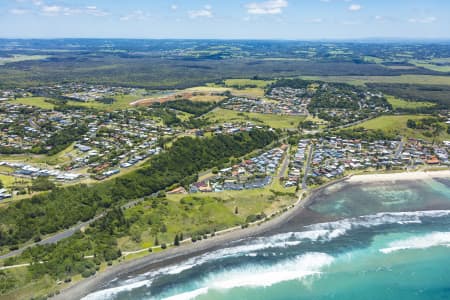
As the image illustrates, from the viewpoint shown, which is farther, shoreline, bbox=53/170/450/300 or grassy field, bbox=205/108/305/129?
grassy field, bbox=205/108/305/129

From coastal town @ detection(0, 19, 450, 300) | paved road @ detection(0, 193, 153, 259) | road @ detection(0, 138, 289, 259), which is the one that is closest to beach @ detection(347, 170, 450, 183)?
coastal town @ detection(0, 19, 450, 300)

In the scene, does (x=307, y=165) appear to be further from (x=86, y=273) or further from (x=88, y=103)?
(x=88, y=103)

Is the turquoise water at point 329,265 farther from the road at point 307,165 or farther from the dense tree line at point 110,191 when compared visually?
the dense tree line at point 110,191

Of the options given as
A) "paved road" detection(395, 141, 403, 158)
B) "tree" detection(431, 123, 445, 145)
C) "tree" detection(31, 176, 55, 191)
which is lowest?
"paved road" detection(395, 141, 403, 158)

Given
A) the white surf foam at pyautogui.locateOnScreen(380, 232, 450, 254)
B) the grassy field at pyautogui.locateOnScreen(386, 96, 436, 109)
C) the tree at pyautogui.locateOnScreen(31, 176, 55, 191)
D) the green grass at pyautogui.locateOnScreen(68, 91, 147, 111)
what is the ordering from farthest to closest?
the grassy field at pyautogui.locateOnScreen(386, 96, 436, 109) → the green grass at pyautogui.locateOnScreen(68, 91, 147, 111) → the tree at pyautogui.locateOnScreen(31, 176, 55, 191) → the white surf foam at pyautogui.locateOnScreen(380, 232, 450, 254)

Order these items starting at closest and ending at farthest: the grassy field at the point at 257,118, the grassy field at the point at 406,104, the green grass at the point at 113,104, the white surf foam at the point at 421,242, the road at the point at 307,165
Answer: the white surf foam at the point at 421,242, the road at the point at 307,165, the grassy field at the point at 257,118, the green grass at the point at 113,104, the grassy field at the point at 406,104

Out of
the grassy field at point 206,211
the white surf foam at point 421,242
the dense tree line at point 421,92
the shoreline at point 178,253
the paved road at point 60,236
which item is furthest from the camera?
the dense tree line at point 421,92

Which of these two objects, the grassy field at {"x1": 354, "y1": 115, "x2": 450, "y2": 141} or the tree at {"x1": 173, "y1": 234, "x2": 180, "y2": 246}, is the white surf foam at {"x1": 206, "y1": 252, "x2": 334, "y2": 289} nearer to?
the tree at {"x1": 173, "y1": 234, "x2": 180, "y2": 246}

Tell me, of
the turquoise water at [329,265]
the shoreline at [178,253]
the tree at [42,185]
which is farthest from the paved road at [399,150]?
the tree at [42,185]
